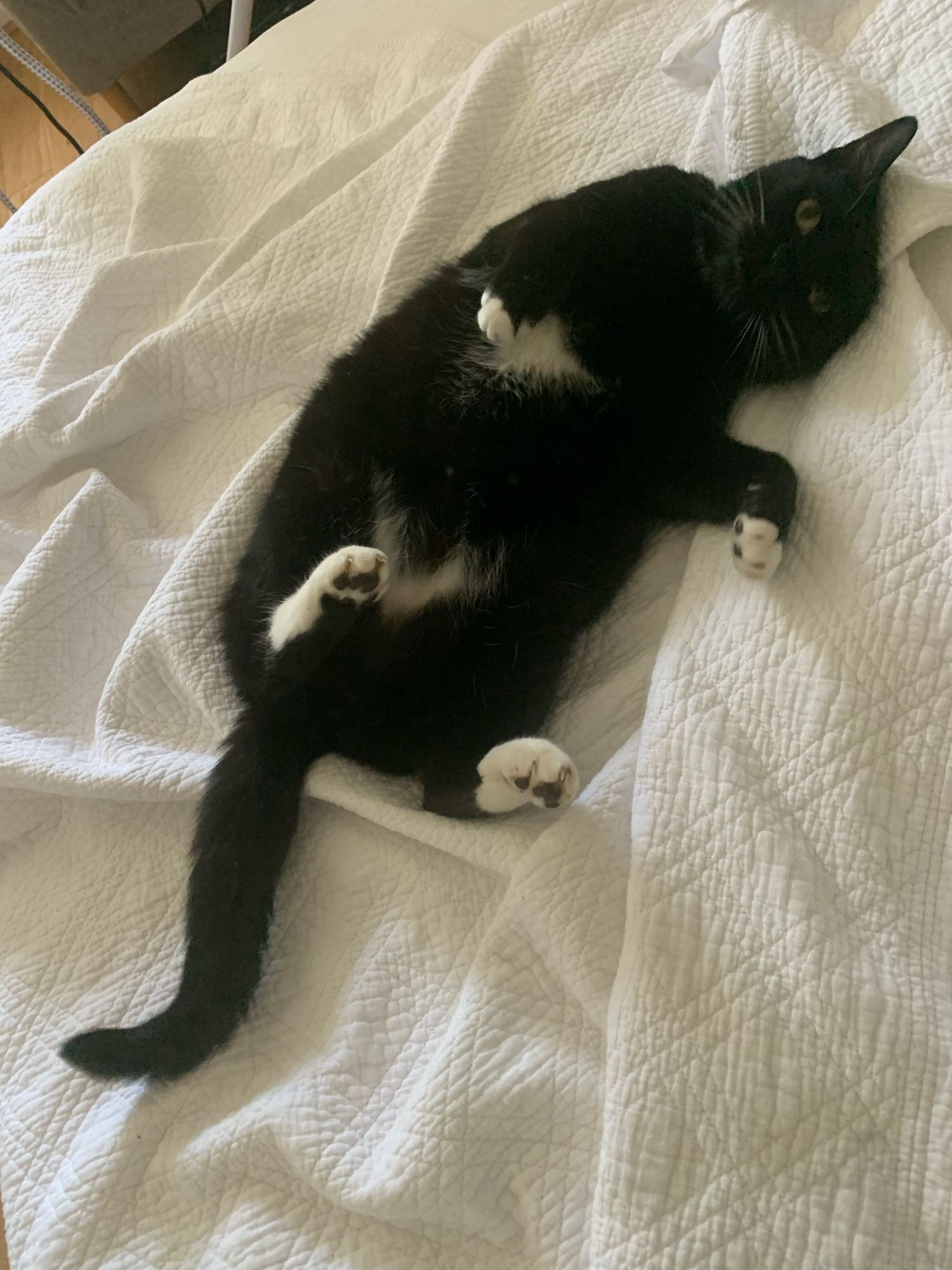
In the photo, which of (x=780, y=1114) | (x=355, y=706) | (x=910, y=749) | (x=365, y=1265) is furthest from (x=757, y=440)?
(x=365, y=1265)

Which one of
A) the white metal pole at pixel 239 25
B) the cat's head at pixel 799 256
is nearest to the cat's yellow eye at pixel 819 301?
the cat's head at pixel 799 256

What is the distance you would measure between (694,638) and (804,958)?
0.34m

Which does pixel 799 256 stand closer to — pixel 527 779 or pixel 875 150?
pixel 875 150

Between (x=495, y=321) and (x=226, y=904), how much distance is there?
0.75 meters

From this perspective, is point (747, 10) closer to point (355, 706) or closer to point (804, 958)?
point (355, 706)

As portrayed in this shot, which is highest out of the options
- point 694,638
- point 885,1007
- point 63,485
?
point 63,485

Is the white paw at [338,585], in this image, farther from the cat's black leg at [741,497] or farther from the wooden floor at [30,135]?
the wooden floor at [30,135]

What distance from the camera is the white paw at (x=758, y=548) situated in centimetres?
90

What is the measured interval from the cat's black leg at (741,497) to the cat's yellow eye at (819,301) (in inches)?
7.2

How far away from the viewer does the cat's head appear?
1.00 meters

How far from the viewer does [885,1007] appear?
70 cm

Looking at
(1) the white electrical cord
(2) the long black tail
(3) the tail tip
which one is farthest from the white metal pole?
(3) the tail tip

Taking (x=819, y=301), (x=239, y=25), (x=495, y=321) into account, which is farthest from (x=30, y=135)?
(x=819, y=301)

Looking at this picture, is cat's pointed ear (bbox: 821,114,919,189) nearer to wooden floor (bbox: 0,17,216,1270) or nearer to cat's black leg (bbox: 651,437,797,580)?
cat's black leg (bbox: 651,437,797,580)
